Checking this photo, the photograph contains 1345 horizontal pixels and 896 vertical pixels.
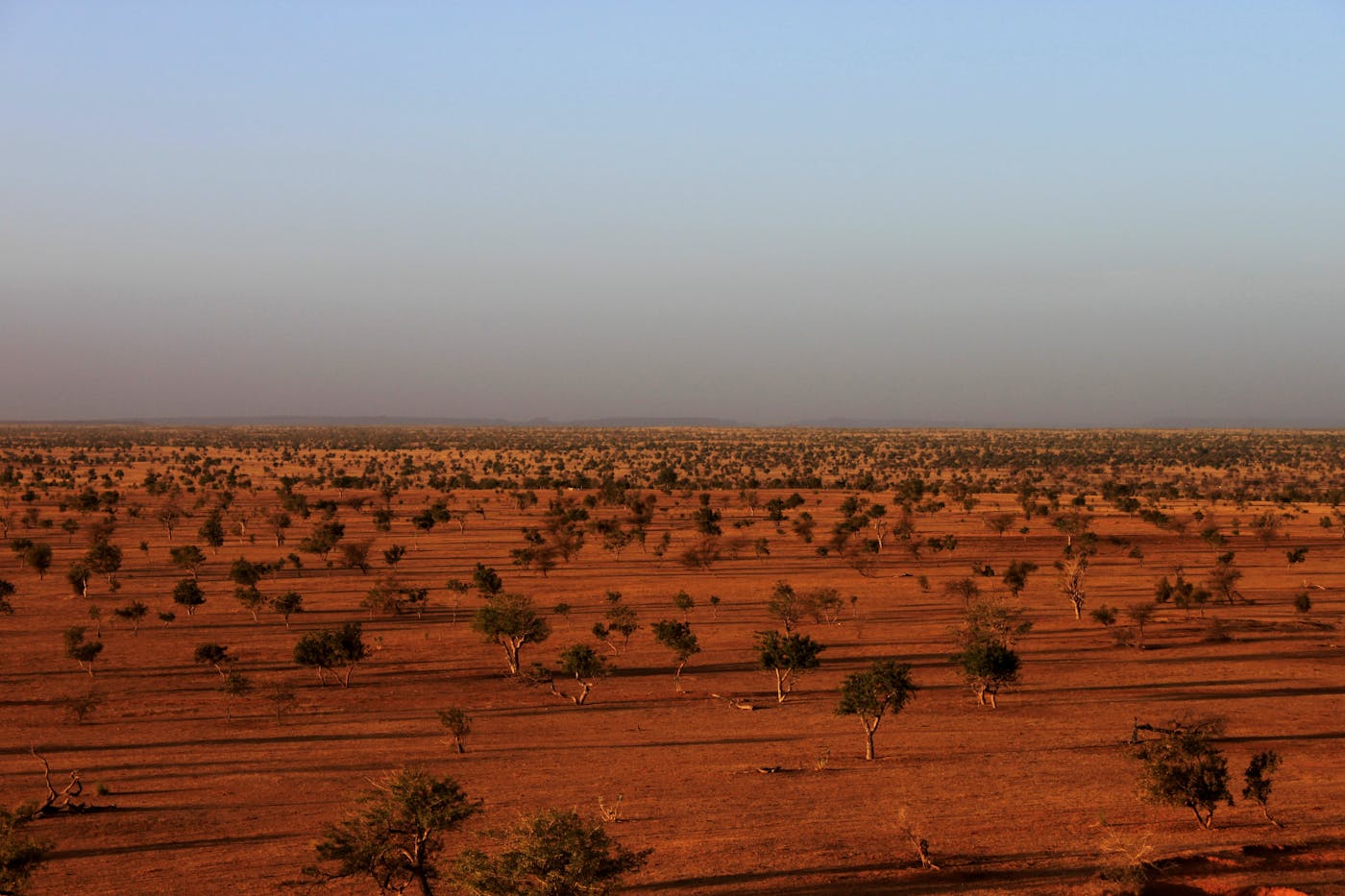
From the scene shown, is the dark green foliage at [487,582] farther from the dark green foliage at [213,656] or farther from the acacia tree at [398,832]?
the acacia tree at [398,832]

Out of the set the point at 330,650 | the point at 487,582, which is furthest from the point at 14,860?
the point at 487,582

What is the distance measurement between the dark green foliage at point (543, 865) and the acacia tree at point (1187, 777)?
14277 mm

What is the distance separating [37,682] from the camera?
41750 mm

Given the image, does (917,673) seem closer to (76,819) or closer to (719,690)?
(719,690)

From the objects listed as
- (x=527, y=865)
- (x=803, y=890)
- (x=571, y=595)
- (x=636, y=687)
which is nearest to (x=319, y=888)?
(x=527, y=865)

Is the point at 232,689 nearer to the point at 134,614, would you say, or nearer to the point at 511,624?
the point at 511,624

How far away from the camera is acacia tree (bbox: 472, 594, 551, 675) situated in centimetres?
4388

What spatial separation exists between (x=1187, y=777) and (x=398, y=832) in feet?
59.9

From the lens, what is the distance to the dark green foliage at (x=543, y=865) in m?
17.3

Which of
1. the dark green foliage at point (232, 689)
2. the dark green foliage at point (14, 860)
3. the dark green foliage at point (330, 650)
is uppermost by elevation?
the dark green foliage at point (14, 860)

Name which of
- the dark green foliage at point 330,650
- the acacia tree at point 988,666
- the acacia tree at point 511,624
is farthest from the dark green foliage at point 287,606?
the acacia tree at point 988,666

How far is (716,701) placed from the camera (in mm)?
40000

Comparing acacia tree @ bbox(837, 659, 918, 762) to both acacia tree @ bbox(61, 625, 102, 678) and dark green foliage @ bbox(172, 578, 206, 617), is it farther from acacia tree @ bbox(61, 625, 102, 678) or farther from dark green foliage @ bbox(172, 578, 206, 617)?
dark green foliage @ bbox(172, 578, 206, 617)

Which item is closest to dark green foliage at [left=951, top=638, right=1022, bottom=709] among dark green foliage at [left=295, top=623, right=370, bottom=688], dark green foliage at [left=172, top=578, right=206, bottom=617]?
dark green foliage at [left=295, top=623, right=370, bottom=688]
